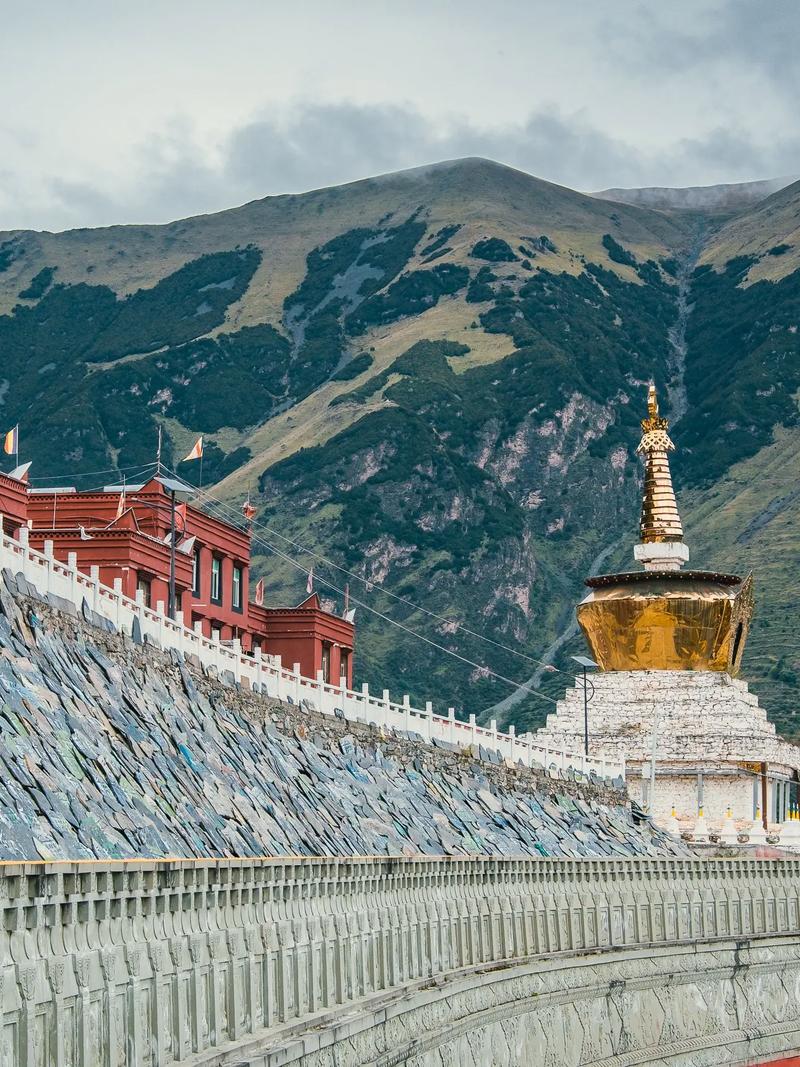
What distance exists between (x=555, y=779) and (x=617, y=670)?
82.8ft

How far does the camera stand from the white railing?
50781 millimetres

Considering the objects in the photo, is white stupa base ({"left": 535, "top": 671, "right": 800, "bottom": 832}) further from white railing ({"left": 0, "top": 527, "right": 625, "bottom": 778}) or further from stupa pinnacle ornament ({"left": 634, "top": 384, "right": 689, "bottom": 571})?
stupa pinnacle ornament ({"left": 634, "top": 384, "right": 689, "bottom": 571})

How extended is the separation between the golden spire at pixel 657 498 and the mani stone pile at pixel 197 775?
35.6m

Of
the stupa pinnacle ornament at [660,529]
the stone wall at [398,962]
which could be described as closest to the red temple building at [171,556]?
the stone wall at [398,962]

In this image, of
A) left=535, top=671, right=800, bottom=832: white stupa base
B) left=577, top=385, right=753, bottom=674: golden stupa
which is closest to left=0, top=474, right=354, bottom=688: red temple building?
left=535, top=671, right=800, bottom=832: white stupa base

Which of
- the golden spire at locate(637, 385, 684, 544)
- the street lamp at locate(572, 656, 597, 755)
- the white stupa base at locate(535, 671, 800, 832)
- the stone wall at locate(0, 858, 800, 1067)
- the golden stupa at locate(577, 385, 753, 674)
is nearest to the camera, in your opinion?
the stone wall at locate(0, 858, 800, 1067)

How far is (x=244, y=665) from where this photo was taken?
62594mm

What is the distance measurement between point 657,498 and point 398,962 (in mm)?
73015

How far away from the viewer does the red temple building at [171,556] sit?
2822 inches

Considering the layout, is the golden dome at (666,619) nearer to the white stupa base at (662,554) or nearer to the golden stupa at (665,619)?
the golden stupa at (665,619)

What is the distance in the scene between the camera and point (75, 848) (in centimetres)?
3597

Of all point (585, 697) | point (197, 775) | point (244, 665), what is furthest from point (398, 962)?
point (585, 697)

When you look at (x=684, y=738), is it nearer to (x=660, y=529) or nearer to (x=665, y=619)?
(x=665, y=619)

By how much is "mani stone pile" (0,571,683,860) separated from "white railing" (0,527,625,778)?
58cm
